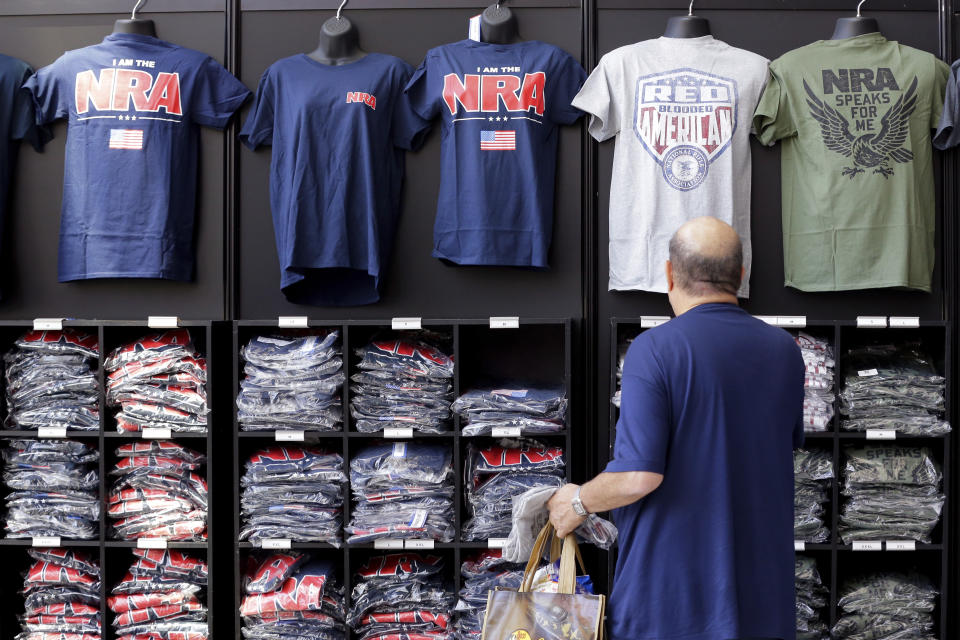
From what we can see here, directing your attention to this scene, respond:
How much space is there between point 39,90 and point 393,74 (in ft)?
5.07

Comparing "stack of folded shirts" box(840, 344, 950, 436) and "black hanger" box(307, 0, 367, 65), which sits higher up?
"black hanger" box(307, 0, 367, 65)

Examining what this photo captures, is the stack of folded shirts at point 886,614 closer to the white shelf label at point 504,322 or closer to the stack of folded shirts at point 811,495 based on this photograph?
the stack of folded shirts at point 811,495

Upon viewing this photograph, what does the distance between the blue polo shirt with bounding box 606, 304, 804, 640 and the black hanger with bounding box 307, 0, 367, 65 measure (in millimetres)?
2106

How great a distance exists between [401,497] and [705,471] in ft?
5.30

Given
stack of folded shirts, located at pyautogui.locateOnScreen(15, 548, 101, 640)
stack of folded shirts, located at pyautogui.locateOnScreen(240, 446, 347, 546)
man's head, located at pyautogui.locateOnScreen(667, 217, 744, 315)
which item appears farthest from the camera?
stack of folded shirts, located at pyautogui.locateOnScreen(15, 548, 101, 640)

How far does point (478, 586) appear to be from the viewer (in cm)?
308

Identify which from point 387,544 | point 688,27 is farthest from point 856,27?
point 387,544

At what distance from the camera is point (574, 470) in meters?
3.23

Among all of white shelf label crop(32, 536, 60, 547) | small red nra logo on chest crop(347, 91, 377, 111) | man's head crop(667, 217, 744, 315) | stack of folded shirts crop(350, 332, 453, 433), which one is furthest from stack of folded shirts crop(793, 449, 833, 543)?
white shelf label crop(32, 536, 60, 547)

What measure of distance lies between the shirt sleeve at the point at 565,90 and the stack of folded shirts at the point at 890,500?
184 cm

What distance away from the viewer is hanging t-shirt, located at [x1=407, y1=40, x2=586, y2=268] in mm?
3143

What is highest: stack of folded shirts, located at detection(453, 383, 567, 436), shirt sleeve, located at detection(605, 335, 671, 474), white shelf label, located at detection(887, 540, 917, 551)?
shirt sleeve, located at detection(605, 335, 671, 474)

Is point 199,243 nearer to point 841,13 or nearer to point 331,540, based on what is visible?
point 331,540

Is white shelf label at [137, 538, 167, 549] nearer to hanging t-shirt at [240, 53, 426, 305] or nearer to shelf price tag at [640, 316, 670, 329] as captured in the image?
hanging t-shirt at [240, 53, 426, 305]
